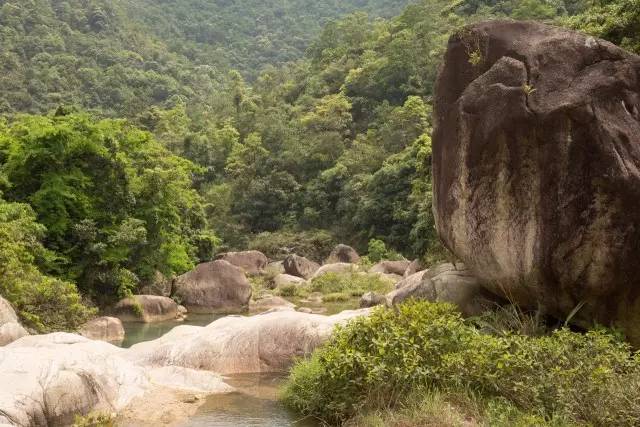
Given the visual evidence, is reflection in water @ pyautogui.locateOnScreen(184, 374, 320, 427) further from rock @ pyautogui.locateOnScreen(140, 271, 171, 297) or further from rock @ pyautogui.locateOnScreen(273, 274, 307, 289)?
rock @ pyautogui.locateOnScreen(273, 274, 307, 289)

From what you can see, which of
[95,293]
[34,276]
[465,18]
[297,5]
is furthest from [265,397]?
[297,5]

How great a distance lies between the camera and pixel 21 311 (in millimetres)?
17625

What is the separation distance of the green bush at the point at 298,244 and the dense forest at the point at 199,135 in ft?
0.54

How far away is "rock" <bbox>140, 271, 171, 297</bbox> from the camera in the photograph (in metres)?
28.7

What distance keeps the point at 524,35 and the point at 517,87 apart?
4.20 feet

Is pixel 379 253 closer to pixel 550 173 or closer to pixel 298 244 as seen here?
pixel 298 244

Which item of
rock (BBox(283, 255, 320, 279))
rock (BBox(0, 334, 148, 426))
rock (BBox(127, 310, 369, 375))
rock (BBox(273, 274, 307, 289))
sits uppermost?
rock (BBox(0, 334, 148, 426))

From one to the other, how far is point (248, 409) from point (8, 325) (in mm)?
7181

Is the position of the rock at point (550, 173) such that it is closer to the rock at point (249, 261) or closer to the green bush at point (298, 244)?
the rock at point (249, 261)

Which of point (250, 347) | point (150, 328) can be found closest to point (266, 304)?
point (150, 328)

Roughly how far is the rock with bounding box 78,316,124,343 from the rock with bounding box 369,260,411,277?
1767 cm

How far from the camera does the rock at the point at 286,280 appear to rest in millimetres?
35562

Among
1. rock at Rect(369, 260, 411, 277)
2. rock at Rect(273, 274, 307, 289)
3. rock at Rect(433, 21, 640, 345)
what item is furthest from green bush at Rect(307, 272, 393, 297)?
rock at Rect(433, 21, 640, 345)

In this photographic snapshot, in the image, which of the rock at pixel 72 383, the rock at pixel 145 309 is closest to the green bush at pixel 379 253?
the rock at pixel 145 309
